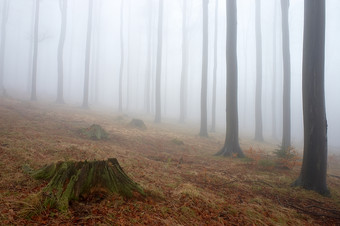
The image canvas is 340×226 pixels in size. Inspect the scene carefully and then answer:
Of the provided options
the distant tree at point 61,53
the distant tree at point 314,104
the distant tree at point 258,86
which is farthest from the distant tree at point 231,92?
the distant tree at point 61,53

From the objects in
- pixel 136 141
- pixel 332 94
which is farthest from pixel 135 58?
pixel 332 94

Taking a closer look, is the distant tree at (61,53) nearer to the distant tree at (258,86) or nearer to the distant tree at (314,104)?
the distant tree at (258,86)

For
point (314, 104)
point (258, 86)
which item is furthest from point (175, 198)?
point (258, 86)

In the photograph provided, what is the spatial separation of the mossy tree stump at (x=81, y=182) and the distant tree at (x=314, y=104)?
497cm

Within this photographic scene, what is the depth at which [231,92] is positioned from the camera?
30.7 ft

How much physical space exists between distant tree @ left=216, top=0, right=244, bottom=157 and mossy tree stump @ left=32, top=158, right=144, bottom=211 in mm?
6399

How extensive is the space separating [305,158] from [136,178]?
16.1 feet

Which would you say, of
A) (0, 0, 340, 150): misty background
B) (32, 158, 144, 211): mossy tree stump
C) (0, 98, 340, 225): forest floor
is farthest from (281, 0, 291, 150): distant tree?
(32, 158, 144, 211): mossy tree stump

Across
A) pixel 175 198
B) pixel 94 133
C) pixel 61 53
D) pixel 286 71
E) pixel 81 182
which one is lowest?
pixel 175 198

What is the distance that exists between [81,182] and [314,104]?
621 cm

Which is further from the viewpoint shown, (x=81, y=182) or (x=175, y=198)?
(x=175, y=198)

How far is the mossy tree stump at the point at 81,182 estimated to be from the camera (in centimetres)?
282

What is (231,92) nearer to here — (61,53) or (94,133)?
(94,133)

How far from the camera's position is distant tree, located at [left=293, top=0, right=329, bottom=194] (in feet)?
17.4
